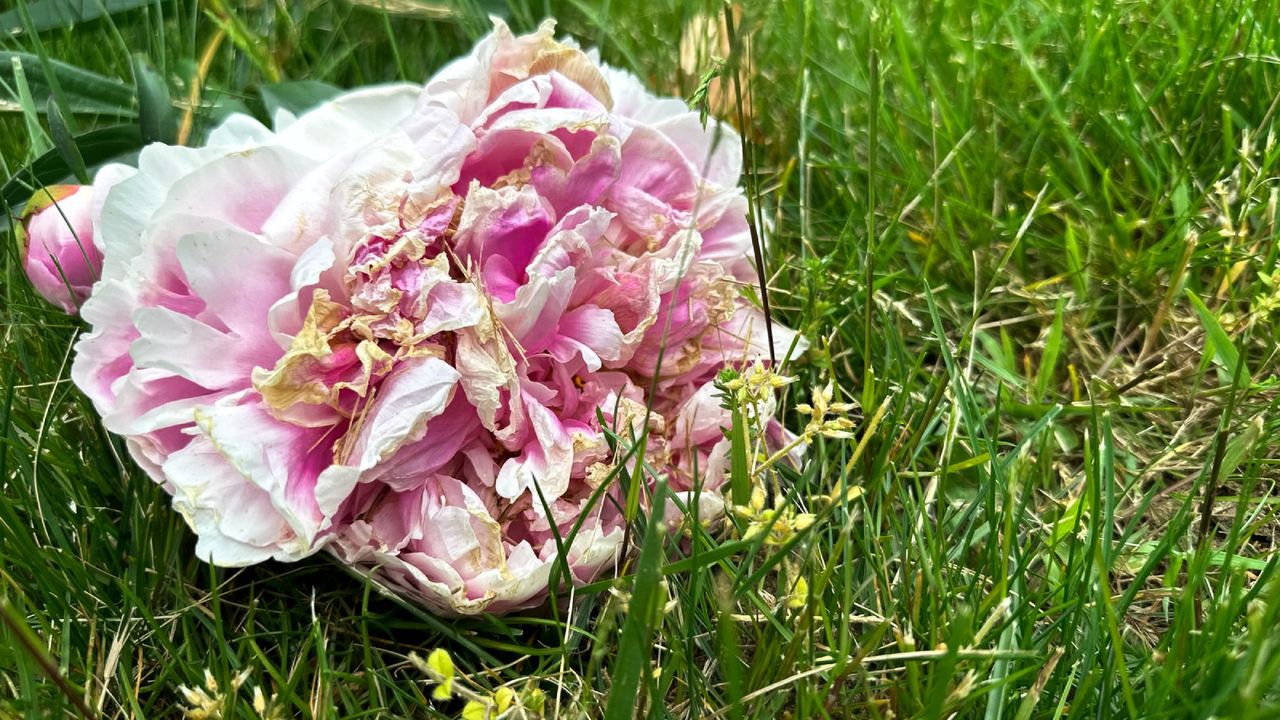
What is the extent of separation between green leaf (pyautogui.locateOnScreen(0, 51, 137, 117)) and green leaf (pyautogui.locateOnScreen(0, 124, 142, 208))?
0.09 metres

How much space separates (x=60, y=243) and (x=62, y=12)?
1.56ft

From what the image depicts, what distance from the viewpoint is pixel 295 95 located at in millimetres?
1068

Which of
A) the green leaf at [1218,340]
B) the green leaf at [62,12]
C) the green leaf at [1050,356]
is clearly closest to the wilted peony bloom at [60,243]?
the green leaf at [62,12]

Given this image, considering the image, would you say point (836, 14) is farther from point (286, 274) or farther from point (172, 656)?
point (172, 656)

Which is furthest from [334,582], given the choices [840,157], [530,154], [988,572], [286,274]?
[840,157]

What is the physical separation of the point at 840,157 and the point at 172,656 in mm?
872

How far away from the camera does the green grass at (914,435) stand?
2.18 feet

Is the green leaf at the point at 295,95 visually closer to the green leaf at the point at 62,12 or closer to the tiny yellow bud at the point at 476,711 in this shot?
the green leaf at the point at 62,12

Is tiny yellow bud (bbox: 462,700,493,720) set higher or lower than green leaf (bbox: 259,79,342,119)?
lower

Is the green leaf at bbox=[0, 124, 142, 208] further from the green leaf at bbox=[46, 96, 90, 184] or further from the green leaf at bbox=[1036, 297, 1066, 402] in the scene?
the green leaf at bbox=[1036, 297, 1066, 402]

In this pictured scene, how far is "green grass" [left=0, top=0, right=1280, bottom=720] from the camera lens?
666 millimetres

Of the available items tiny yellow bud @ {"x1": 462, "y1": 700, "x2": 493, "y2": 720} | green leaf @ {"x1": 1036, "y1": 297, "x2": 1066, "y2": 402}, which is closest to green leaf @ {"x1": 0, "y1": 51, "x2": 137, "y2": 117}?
tiny yellow bud @ {"x1": 462, "y1": 700, "x2": 493, "y2": 720}

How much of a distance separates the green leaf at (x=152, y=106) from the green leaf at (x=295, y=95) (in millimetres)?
110

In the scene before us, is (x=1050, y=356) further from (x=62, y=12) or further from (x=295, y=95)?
(x=62, y=12)
